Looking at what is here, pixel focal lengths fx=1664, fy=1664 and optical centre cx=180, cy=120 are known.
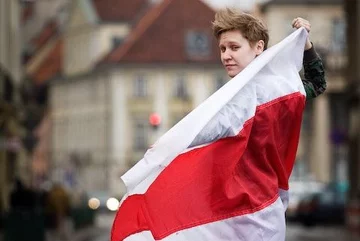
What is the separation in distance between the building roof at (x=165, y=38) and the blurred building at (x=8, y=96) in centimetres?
6341

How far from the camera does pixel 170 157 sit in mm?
6113

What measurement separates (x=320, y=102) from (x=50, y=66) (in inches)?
1582

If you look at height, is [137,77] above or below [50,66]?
below

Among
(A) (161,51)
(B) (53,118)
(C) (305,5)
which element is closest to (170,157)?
(C) (305,5)

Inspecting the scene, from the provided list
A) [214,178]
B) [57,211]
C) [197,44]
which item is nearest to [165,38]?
[197,44]

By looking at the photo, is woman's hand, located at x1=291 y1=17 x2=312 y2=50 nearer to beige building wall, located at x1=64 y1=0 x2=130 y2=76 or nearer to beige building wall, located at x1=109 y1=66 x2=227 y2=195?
beige building wall, located at x1=109 y1=66 x2=227 y2=195

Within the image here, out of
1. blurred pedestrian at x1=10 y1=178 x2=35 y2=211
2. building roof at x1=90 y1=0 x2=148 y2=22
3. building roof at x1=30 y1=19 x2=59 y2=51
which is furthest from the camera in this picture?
building roof at x1=30 y1=19 x2=59 y2=51

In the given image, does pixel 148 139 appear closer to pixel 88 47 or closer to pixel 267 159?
pixel 88 47

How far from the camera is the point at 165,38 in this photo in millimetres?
116125

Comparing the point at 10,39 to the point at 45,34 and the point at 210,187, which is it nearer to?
the point at 210,187

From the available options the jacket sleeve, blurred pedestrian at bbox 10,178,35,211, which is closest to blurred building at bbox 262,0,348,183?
blurred pedestrian at bbox 10,178,35,211

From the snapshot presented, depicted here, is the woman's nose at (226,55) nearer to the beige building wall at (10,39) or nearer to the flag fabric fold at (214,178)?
the flag fabric fold at (214,178)

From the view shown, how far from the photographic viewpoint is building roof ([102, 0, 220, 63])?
115688 mm

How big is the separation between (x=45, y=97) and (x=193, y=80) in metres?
25.4
